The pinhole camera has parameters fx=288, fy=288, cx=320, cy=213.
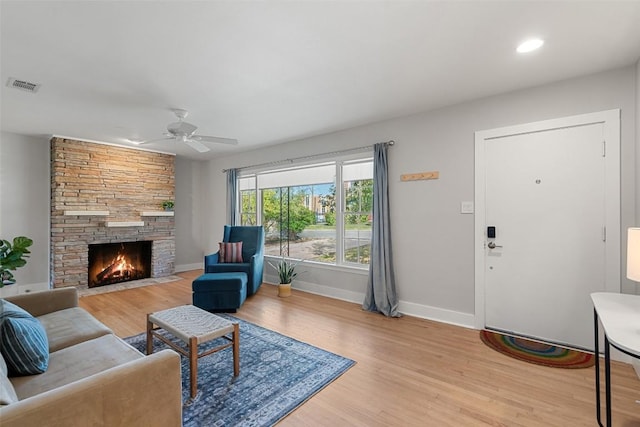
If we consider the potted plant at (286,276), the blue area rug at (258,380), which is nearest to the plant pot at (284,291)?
the potted plant at (286,276)

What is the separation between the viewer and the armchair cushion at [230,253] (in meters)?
4.79

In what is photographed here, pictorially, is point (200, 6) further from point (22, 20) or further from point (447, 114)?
point (447, 114)

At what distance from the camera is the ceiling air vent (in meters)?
2.74

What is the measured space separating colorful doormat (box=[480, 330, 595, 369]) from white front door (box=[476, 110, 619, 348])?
4.6 inches

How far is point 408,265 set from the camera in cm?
371

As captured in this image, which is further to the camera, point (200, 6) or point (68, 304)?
point (68, 304)

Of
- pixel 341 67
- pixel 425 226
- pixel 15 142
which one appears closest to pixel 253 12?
pixel 341 67

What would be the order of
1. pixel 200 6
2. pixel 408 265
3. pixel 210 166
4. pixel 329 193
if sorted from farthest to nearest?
pixel 210 166, pixel 329 193, pixel 408 265, pixel 200 6

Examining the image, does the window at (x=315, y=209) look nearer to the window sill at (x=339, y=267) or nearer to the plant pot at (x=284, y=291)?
the window sill at (x=339, y=267)

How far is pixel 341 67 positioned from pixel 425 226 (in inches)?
83.2

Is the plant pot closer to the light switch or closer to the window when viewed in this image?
the window

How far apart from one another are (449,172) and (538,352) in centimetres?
198

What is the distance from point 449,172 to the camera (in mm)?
3410

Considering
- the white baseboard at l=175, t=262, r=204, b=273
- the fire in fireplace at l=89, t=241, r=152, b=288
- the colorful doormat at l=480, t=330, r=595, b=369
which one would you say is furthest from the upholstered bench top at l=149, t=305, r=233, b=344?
the white baseboard at l=175, t=262, r=204, b=273
